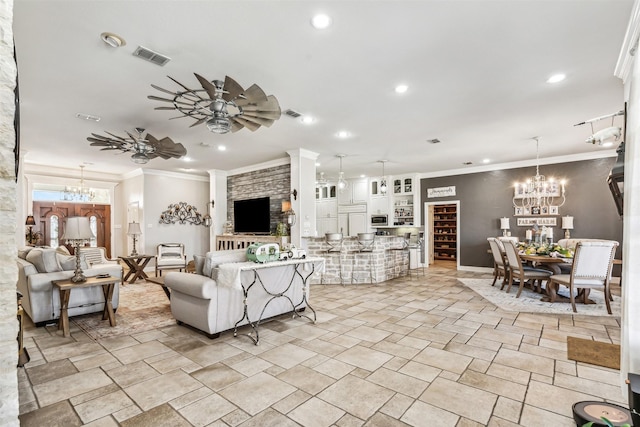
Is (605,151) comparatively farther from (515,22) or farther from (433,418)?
(433,418)

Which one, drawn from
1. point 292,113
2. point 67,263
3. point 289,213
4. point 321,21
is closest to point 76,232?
point 67,263

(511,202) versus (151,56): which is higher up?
(151,56)

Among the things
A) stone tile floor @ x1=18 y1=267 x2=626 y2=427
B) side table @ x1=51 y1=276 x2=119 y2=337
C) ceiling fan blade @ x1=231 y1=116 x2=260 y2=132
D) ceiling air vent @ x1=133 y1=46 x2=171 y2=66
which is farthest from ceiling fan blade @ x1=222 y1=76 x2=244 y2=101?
side table @ x1=51 y1=276 x2=119 y2=337

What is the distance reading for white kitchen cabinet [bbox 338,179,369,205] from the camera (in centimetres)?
1008

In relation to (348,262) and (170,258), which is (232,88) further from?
(170,258)

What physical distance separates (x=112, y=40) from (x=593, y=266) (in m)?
6.22

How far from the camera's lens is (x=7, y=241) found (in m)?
1.02

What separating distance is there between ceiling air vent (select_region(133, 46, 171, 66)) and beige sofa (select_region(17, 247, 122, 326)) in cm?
276

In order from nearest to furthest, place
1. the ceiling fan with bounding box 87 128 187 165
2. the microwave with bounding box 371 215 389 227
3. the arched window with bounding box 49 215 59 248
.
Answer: the ceiling fan with bounding box 87 128 187 165
the arched window with bounding box 49 215 59 248
the microwave with bounding box 371 215 389 227

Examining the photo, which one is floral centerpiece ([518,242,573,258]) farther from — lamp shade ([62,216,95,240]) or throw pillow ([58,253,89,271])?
throw pillow ([58,253,89,271])

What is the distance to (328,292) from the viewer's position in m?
5.77

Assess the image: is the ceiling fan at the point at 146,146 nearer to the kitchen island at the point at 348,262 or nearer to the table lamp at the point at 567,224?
the kitchen island at the point at 348,262

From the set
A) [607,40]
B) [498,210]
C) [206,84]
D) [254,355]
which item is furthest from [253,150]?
[498,210]

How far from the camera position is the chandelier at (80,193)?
8.85 m
